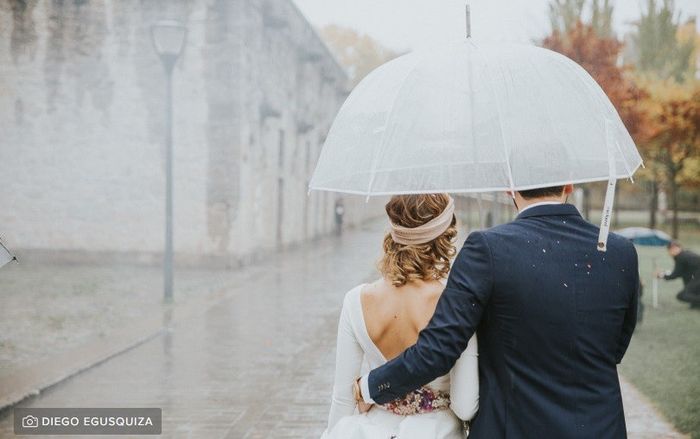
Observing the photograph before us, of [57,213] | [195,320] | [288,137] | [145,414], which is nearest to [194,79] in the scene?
[57,213]

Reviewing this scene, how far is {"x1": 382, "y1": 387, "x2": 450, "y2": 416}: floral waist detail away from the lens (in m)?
2.33

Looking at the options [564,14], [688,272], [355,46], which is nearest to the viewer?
[688,272]

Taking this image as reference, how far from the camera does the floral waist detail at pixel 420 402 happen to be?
2332 mm

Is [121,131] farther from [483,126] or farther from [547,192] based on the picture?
[547,192]

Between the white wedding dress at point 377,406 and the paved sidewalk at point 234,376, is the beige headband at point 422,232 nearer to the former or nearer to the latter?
the white wedding dress at point 377,406

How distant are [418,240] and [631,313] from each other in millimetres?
709

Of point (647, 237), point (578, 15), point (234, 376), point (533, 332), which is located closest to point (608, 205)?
point (533, 332)

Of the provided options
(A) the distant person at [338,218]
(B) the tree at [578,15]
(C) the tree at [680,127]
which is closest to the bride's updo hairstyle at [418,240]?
(B) the tree at [578,15]

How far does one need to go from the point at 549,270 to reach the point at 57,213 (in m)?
16.9

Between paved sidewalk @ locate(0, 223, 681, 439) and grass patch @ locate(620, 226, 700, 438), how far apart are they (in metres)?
0.17

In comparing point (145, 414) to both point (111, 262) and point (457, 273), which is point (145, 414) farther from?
point (111, 262)

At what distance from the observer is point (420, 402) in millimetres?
2336

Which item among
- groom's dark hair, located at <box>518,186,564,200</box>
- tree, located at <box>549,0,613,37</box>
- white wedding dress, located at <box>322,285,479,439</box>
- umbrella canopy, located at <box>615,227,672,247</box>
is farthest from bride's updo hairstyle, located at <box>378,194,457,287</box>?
tree, located at <box>549,0,613,37</box>

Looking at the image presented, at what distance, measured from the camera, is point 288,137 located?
24.0 meters
